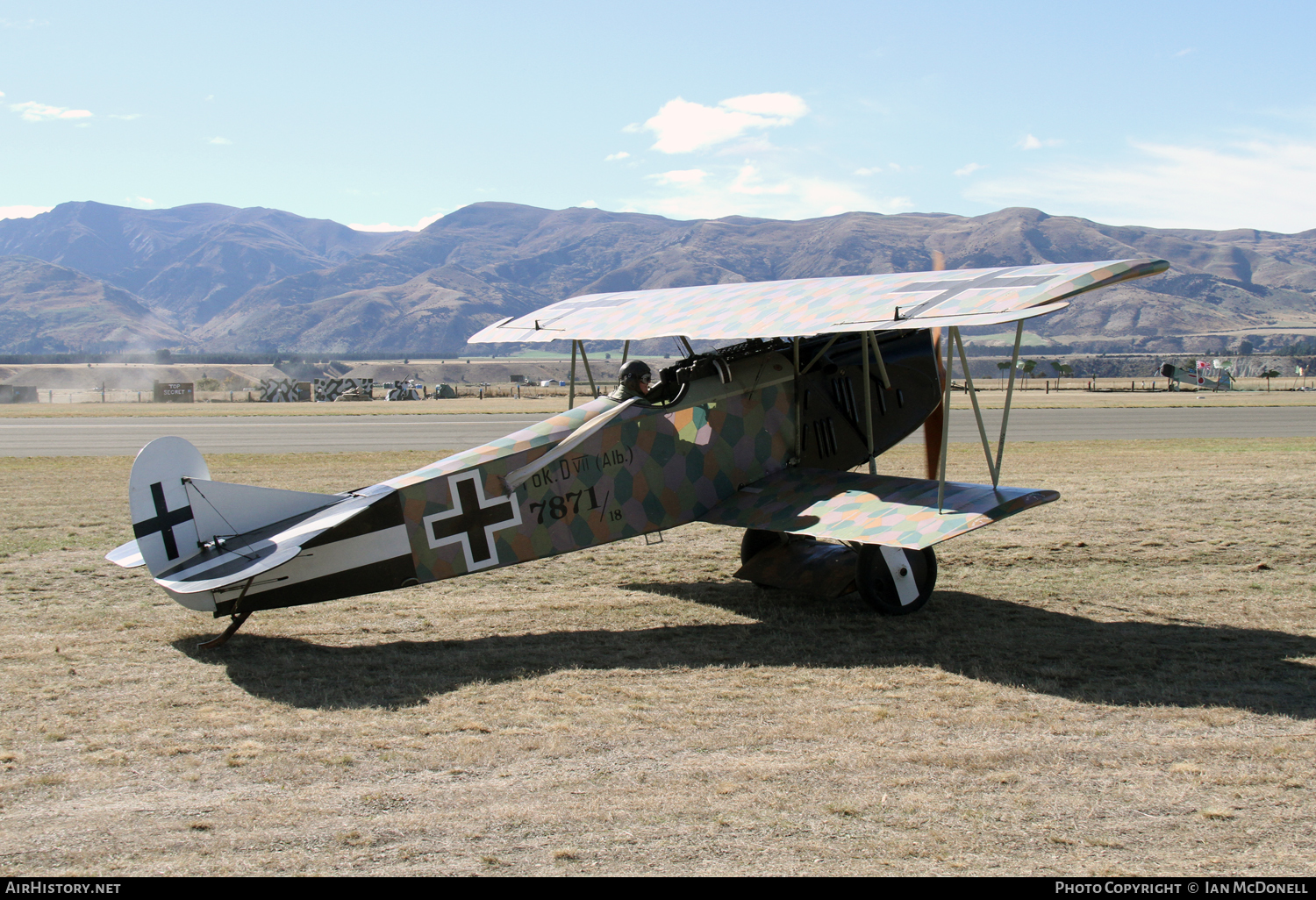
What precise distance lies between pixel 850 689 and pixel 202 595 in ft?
15.1

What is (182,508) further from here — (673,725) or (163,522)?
(673,725)

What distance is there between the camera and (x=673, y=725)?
582 cm

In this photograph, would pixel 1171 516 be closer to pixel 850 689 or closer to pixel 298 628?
pixel 850 689

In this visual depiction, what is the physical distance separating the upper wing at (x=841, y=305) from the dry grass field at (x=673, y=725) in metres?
2.52

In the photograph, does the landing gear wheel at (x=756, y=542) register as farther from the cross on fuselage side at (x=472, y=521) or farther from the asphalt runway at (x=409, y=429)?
the asphalt runway at (x=409, y=429)

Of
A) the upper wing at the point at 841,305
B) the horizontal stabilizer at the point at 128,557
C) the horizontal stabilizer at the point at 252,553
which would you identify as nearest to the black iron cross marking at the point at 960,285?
the upper wing at the point at 841,305

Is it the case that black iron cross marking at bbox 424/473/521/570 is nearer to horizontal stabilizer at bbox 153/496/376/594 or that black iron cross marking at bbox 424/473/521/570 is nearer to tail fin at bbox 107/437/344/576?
horizontal stabilizer at bbox 153/496/376/594

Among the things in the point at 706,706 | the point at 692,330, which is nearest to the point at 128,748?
the point at 706,706

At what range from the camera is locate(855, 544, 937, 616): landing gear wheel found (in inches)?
335

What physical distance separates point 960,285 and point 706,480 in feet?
9.16

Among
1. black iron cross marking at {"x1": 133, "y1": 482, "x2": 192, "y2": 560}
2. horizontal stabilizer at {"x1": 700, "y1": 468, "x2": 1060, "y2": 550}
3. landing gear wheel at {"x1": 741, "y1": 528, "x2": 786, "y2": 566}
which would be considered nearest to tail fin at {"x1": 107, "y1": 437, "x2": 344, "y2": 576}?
black iron cross marking at {"x1": 133, "y1": 482, "x2": 192, "y2": 560}

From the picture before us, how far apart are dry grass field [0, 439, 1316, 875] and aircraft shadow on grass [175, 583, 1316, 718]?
0.03 meters

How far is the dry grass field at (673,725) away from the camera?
4223 mm

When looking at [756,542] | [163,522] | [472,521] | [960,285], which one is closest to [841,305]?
[960,285]
